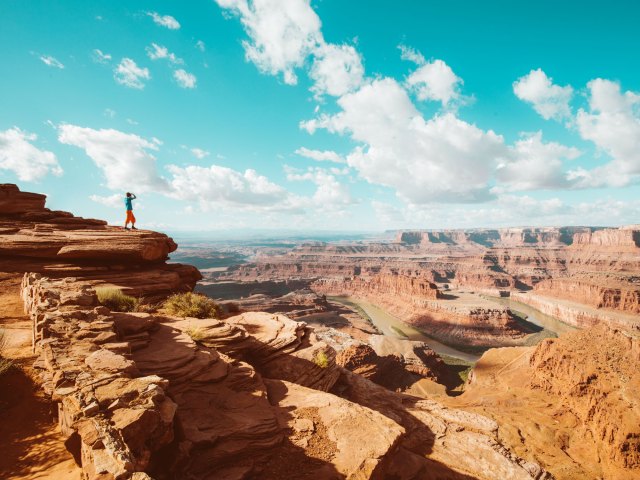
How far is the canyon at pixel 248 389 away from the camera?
18.1 feet

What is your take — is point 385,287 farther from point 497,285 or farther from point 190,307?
point 190,307

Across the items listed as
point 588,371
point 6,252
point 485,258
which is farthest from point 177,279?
point 485,258

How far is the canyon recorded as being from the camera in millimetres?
5504

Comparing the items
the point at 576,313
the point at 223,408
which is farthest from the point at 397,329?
the point at 223,408

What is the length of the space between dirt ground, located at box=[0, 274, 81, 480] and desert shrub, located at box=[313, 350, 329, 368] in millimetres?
9593

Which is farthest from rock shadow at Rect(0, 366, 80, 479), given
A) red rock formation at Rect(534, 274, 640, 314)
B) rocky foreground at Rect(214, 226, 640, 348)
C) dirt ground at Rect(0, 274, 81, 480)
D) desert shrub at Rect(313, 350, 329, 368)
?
red rock formation at Rect(534, 274, 640, 314)

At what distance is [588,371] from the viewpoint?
851 inches

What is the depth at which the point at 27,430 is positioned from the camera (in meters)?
6.02

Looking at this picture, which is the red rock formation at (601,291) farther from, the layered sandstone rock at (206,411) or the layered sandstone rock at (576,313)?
the layered sandstone rock at (206,411)

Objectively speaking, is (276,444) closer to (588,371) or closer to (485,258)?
(588,371)

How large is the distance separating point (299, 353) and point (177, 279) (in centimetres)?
1089

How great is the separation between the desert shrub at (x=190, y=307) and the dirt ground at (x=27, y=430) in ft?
18.3

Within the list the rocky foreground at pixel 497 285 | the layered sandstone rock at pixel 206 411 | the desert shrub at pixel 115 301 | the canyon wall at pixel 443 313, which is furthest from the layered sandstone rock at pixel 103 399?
the rocky foreground at pixel 497 285

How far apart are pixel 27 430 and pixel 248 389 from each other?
518 centimetres
